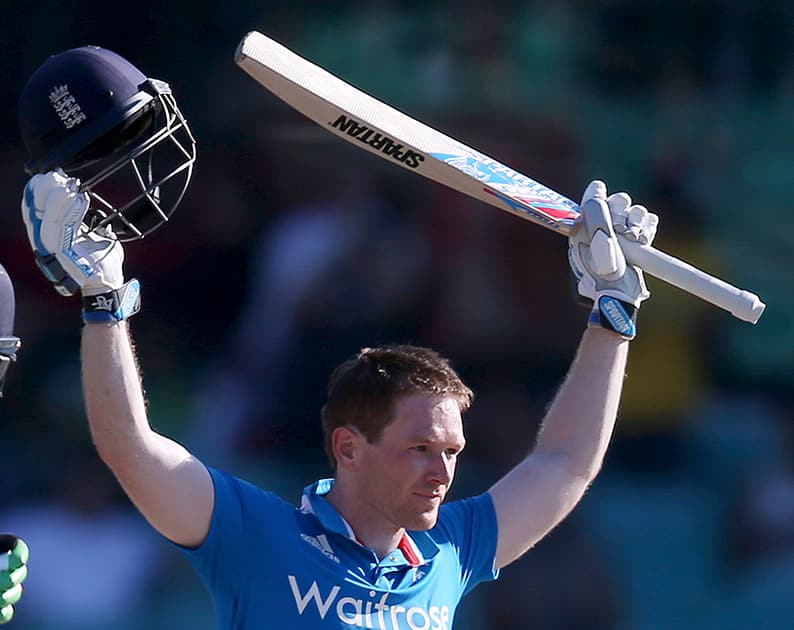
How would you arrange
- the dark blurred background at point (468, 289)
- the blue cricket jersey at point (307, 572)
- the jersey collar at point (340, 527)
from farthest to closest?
the dark blurred background at point (468, 289)
the jersey collar at point (340, 527)
the blue cricket jersey at point (307, 572)

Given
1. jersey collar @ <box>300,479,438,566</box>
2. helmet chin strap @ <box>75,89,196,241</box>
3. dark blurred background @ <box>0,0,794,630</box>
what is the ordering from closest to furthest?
helmet chin strap @ <box>75,89,196,241</box> < jersey collar @ <box>300,479,438,566</box> < dark blurred background @ <box>0,0,794,630</box>

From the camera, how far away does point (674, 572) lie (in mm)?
4223

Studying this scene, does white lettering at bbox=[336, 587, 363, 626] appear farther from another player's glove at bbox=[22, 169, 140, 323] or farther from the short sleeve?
another player's glove at bbox=[22, 169, 140, 323]

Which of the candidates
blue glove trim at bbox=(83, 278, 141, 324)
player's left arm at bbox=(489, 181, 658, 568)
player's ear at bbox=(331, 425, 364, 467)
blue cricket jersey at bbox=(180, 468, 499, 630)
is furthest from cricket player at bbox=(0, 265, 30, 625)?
player's left arm at bbox=(489, 181, 658, 568)

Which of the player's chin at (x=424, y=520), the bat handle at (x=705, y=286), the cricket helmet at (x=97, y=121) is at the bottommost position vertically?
the player's chin at (x=424, y=520)

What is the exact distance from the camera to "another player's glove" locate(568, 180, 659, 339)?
8.46ft

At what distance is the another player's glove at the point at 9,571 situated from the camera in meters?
2.04

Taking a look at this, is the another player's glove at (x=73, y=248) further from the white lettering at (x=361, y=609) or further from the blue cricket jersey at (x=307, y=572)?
the white lettering at (x=361, y=609)

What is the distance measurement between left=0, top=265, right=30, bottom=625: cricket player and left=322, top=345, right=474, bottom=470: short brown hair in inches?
23.2

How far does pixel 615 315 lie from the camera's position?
260 cm

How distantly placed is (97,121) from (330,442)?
70 centimetres

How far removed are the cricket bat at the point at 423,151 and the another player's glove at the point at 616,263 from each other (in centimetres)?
3

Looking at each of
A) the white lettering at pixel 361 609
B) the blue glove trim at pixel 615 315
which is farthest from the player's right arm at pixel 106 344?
the blue glove trim at pixel 615 315

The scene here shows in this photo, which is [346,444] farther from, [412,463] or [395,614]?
[395,614]
